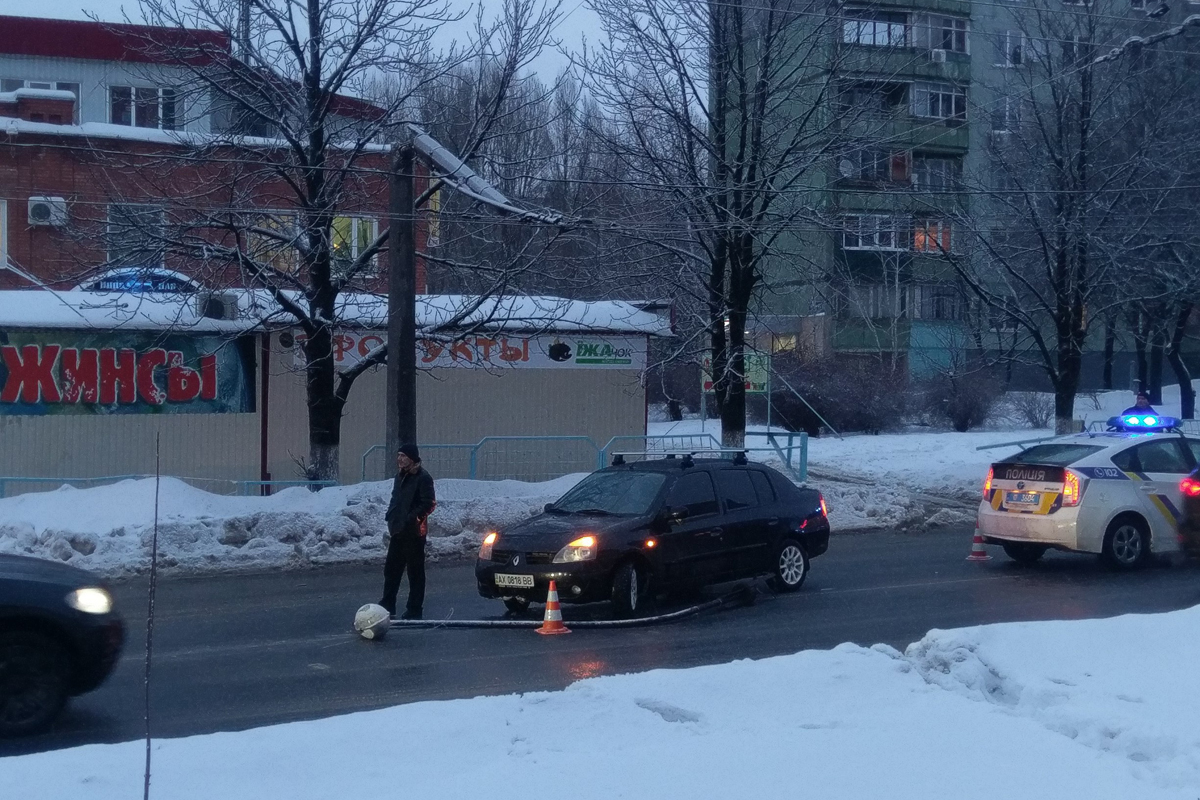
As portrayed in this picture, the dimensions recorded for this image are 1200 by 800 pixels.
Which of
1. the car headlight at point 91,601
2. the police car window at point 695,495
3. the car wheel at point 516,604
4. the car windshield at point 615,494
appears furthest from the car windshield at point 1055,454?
the car headlight at point 91,601

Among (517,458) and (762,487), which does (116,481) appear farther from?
(762,487)

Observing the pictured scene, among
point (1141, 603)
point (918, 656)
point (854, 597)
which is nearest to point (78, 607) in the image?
point (918, 656)

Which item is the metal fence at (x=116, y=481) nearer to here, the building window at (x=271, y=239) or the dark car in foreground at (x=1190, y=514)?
the building window at (x=271, y=239)

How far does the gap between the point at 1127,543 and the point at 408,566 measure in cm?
852

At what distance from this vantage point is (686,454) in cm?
1515

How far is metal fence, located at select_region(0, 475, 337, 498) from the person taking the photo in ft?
56.3

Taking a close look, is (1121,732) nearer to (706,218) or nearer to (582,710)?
(582,710)

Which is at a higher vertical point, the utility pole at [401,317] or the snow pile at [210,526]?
the utility pole at [401,317]

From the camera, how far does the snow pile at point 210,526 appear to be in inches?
564

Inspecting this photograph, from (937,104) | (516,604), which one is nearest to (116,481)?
(516,604)

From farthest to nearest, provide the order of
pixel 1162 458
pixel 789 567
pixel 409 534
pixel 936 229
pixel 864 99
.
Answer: pixel 936 229, pixel 864 99, pixel 1162 458, pixel 789 567, pixel 409 534

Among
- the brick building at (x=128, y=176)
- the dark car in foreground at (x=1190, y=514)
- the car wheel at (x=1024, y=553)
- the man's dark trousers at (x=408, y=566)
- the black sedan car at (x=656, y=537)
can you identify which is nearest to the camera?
the black sedan car at (x=656, y=537)

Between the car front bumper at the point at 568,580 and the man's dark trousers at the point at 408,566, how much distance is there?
0.77 meters

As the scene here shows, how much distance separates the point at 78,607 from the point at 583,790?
13.0ft
